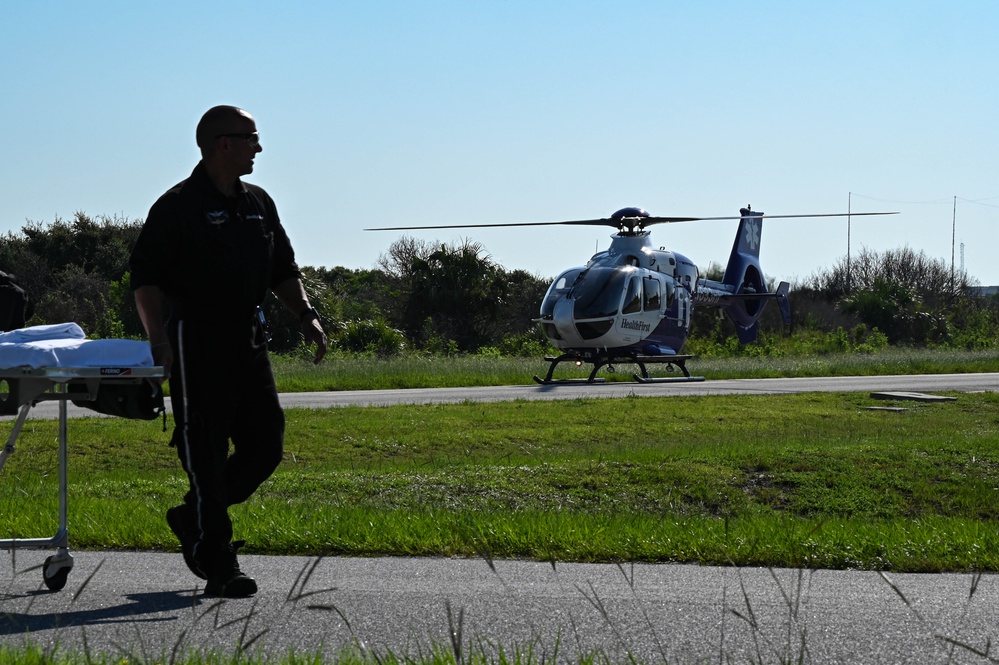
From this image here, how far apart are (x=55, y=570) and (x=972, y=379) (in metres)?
27.5

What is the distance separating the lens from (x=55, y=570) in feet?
17.7

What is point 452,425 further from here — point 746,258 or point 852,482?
point 746,258

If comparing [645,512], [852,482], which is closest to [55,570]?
[645,512]

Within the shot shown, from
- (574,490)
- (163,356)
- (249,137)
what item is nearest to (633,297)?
(574,490)

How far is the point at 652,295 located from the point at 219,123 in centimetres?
2590

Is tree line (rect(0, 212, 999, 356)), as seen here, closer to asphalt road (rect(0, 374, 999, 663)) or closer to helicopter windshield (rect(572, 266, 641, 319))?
helicopter windshield (rect(572, 266, 641, 319))

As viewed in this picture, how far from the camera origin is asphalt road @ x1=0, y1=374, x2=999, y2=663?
4305 millimetres

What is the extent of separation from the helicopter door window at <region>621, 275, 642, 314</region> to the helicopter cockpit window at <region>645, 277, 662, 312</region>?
36 cm

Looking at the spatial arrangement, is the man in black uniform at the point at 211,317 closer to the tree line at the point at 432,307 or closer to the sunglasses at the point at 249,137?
the sunglasses at the point at 249,137

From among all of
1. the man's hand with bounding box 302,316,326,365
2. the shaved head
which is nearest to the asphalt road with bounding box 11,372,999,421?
the man's hand with bounding box 302,316,326,365

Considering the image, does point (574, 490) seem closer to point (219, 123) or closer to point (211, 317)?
point (211, 317)

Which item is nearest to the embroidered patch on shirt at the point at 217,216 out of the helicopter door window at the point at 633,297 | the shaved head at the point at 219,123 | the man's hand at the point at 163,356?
the shaved head at the point at 219,123

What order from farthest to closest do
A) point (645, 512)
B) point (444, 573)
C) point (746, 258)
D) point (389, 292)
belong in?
point (389, 292) < point (746, 258) < point (645, 512) < point (444, 573)

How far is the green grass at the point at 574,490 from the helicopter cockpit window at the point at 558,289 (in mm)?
11141
